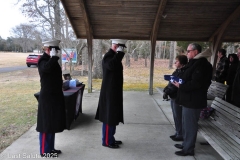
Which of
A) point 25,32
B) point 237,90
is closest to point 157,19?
point 237,90

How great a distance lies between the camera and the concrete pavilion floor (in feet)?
11.0

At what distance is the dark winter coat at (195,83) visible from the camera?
2.97m

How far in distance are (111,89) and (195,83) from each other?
128 centimetres

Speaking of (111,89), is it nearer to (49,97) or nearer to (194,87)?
(49,97)

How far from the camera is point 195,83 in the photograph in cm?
296

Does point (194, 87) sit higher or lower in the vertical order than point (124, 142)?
higher

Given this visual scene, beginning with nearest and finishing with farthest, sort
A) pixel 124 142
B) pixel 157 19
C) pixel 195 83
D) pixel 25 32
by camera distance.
→ pixel 195 83
pixel 124 142
pixel 157 19
pixel 25 32

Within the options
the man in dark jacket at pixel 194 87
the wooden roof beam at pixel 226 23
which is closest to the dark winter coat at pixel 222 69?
the wooden roof beam at pixel 226 23

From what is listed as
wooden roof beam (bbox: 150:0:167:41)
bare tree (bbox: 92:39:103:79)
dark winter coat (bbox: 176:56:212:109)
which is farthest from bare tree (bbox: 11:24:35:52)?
dark winter coat (bbox: 176:56:212:109)

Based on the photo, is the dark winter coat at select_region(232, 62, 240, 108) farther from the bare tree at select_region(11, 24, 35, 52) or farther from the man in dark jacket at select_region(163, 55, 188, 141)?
the bare tree at select_region(11, 24, 35, 52)

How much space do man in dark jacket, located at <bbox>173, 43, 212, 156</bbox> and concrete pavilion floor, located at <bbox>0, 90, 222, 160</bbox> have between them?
59 centimetres

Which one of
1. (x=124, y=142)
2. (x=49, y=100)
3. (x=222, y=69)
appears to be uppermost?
(x=222, y=69)

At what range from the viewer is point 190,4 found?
5582 millimetres

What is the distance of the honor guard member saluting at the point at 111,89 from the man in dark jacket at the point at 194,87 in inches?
37.4
